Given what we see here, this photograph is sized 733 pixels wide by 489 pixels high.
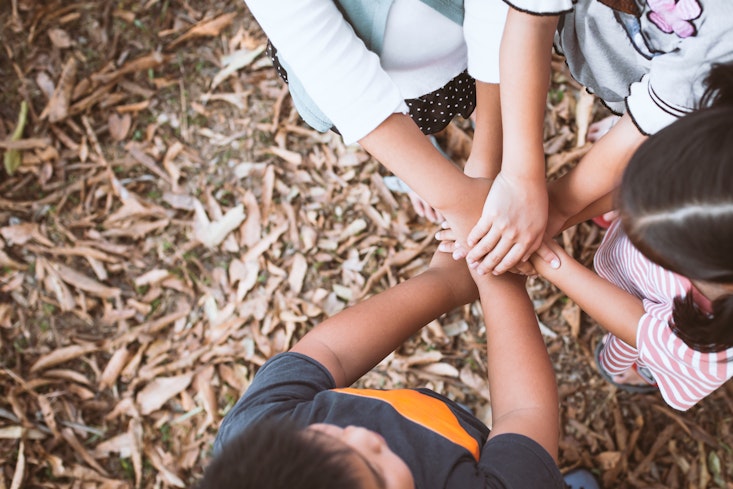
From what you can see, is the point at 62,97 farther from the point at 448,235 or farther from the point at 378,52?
the point at 448,235

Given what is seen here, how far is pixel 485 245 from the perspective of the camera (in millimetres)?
1310

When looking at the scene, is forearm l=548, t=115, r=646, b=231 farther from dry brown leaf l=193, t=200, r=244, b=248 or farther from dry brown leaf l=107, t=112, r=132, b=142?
dry brown leaf l=107, t=112, r=132, b=142

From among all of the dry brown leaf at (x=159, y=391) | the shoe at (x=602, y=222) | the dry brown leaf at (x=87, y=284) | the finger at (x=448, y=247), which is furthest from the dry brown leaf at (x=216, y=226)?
the shoe at (x=602, y=222)

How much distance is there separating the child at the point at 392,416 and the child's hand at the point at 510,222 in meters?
0.11

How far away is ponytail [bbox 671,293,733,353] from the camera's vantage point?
99cm

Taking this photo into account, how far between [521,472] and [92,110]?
2203mm

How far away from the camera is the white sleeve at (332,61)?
1079 millimetres

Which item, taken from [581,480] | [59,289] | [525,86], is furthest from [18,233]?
[581,480]

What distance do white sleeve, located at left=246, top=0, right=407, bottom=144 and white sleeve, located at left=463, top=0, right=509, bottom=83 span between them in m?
0.22

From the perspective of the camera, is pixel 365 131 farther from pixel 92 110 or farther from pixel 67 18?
pixel 67 18

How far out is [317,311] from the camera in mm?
2086

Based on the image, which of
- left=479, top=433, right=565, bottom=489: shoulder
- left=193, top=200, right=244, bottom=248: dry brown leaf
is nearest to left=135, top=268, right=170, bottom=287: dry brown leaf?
left=193, top=200, right=244, bottom=248: dry brown leaf

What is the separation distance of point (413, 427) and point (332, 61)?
0.70 meters

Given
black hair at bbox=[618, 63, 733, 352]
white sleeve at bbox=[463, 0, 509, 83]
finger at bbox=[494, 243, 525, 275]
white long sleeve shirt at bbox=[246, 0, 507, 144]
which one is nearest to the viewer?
black hair at bbox=[618, 63, 733, 352]
